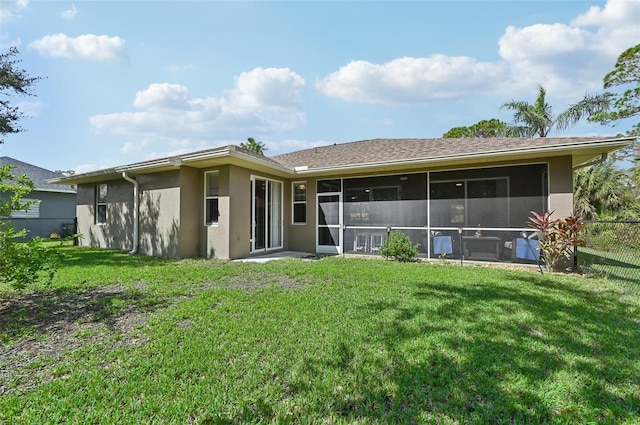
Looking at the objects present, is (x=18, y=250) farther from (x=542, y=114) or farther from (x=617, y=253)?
(x=542, y=114)

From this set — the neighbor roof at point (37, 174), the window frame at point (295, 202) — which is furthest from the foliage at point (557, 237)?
the neighbor roof at point (37, 174)

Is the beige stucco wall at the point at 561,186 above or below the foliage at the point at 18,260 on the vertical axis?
above

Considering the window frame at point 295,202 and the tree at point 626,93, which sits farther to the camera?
the tree at point 626,93

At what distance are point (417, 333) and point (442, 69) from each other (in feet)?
45.6

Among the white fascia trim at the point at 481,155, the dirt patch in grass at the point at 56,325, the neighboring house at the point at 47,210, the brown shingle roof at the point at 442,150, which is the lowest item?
the dirt patch in grass at the point at 56,325

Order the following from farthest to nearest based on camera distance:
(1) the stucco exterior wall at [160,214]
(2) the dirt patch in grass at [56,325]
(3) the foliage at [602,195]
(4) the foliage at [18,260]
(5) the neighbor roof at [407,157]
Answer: (3) the foliage at [602,195], (1) the stucco exterior wall at [160,214], (5) the neighbor roof at [407,157], (4) the foliage at [18,260], (2) the dirt patch in grass at [56,325]

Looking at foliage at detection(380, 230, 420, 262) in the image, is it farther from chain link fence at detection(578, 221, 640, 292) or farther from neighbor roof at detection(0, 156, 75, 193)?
neighbor roof at detection(0, 156, 75, 193)

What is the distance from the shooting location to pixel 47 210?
16891 mm

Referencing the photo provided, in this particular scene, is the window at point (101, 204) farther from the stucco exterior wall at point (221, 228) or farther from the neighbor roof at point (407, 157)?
the stucco exterior wall at point (221, 228)

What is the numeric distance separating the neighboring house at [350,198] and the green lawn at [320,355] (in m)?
3.09

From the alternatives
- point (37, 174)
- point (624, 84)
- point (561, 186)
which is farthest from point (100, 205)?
point (624, 84)

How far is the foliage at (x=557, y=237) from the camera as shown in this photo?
6910mm

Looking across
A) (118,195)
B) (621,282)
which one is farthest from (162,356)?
(118,195)

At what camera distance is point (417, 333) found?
11.5 feet
